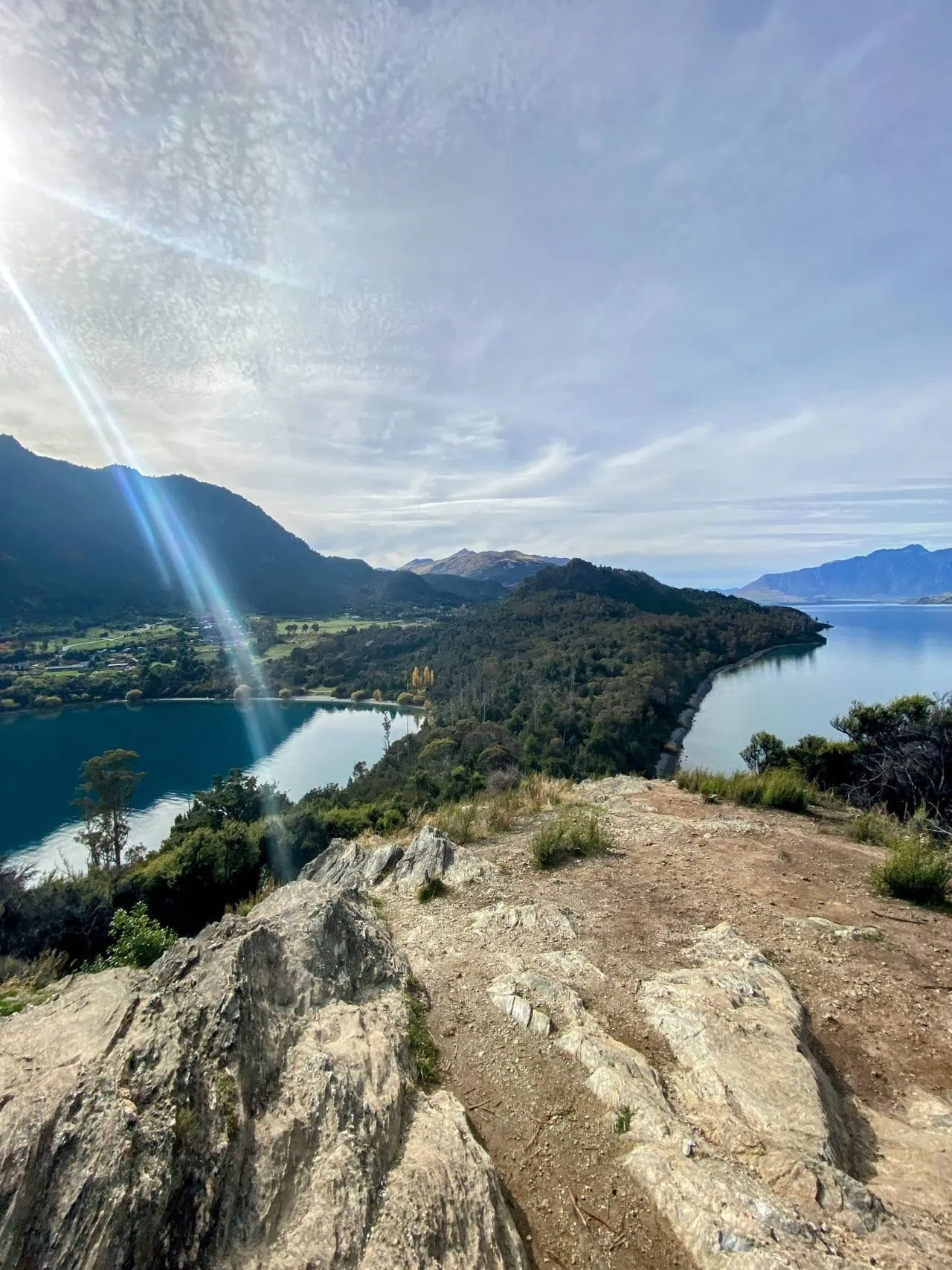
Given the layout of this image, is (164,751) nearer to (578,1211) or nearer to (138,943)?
(138,943)

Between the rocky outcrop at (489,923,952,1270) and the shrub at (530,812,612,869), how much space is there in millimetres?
2887

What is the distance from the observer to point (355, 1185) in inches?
105

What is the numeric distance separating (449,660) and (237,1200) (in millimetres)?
95125

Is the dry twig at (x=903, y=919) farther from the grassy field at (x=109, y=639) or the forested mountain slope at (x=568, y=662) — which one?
the grassy field at (x=109, y=639)

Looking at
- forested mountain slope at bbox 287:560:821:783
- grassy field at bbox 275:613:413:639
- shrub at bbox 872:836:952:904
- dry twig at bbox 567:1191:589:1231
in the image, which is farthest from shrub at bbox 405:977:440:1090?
grassy field at bbox 275:613:413:639

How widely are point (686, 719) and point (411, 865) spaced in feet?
183

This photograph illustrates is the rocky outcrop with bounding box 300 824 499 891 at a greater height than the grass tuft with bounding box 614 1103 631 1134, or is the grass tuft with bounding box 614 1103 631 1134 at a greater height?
the grass tuft with bounding box 614 1103 631 1134

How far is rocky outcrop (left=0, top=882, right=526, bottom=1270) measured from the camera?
2.35 metres

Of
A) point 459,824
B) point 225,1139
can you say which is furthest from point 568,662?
point 225,1139

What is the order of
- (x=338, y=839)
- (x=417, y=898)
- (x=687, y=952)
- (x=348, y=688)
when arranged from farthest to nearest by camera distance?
(x=348, y=688) → (x=338, y=839) → (x=417, y=898) → (x=687, y=952)

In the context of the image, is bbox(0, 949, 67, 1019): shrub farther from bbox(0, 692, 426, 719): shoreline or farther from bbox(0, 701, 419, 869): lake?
bbox(0, 692, 426, 719): shoreline

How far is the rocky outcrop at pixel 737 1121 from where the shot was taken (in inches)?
96.3

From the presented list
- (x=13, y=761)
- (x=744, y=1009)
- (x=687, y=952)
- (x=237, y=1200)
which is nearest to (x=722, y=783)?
(x=687, y=952)

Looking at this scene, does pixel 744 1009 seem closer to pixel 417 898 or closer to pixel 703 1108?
pixel 703 1108
